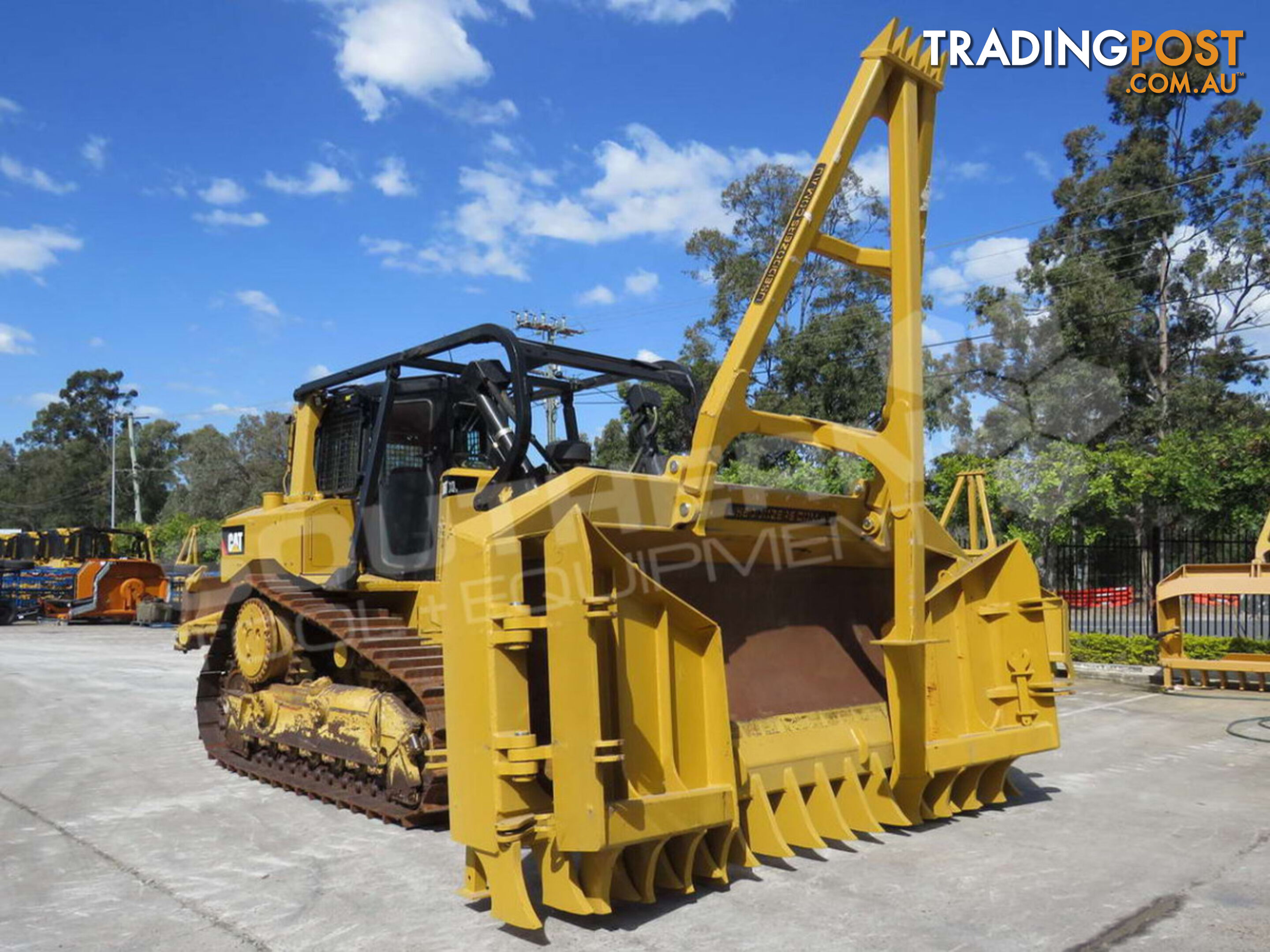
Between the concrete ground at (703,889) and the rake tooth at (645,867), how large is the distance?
0.08 metres

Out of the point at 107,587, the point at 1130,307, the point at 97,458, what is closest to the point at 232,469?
the point at 97,458

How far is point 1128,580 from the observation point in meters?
16.9

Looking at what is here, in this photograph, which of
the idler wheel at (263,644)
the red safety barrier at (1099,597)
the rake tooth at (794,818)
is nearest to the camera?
the rake tooth at (794,818)

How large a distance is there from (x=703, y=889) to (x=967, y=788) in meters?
1.95

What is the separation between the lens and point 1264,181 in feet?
95.6

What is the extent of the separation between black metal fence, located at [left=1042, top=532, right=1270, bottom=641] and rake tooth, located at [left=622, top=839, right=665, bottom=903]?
36.1ft

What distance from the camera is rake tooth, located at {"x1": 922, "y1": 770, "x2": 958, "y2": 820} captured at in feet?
17.2

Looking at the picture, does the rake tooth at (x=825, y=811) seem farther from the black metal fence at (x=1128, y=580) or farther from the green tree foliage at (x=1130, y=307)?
the green tree foliage at (x=1130, y=307)

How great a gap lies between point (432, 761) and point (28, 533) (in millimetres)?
29023

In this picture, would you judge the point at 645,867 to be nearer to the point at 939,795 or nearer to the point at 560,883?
the point at 560,883

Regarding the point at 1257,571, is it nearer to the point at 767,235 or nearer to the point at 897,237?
the point at 897,237

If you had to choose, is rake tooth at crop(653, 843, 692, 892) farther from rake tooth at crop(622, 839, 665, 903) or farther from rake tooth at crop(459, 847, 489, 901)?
rake tooth at crop(459, 847, 489, 901)

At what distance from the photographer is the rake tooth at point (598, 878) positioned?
3.73 metres

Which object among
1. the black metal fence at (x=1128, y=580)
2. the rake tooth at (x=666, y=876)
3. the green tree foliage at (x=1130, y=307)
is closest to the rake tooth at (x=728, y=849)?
the rake tooth at (x=666, y=876)
